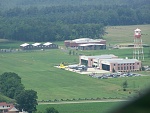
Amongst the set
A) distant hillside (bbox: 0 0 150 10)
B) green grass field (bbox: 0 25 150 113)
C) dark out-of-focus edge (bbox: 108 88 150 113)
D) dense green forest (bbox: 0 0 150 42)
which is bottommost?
green grass field (bbox: 0 25 150 113)

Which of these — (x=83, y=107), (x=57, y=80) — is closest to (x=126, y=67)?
(x=57, y=80)

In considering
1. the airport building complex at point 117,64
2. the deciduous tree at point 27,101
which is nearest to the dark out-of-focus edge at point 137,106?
the deciduous tree at point 27,101

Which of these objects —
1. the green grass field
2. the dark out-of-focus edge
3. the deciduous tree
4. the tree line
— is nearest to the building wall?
the green grass field

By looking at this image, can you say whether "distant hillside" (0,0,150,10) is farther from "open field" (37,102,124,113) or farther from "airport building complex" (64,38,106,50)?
"open field" (37,102,124,113)

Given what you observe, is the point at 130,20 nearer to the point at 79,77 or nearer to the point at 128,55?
the point at 128,55

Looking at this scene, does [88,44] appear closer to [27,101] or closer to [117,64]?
[117,64]

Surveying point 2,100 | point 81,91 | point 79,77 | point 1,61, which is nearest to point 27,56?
point 1,61

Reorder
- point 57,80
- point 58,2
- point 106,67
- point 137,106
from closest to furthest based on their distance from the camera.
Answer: point 137,106, point 57,80, point 106,67, point 58,2
